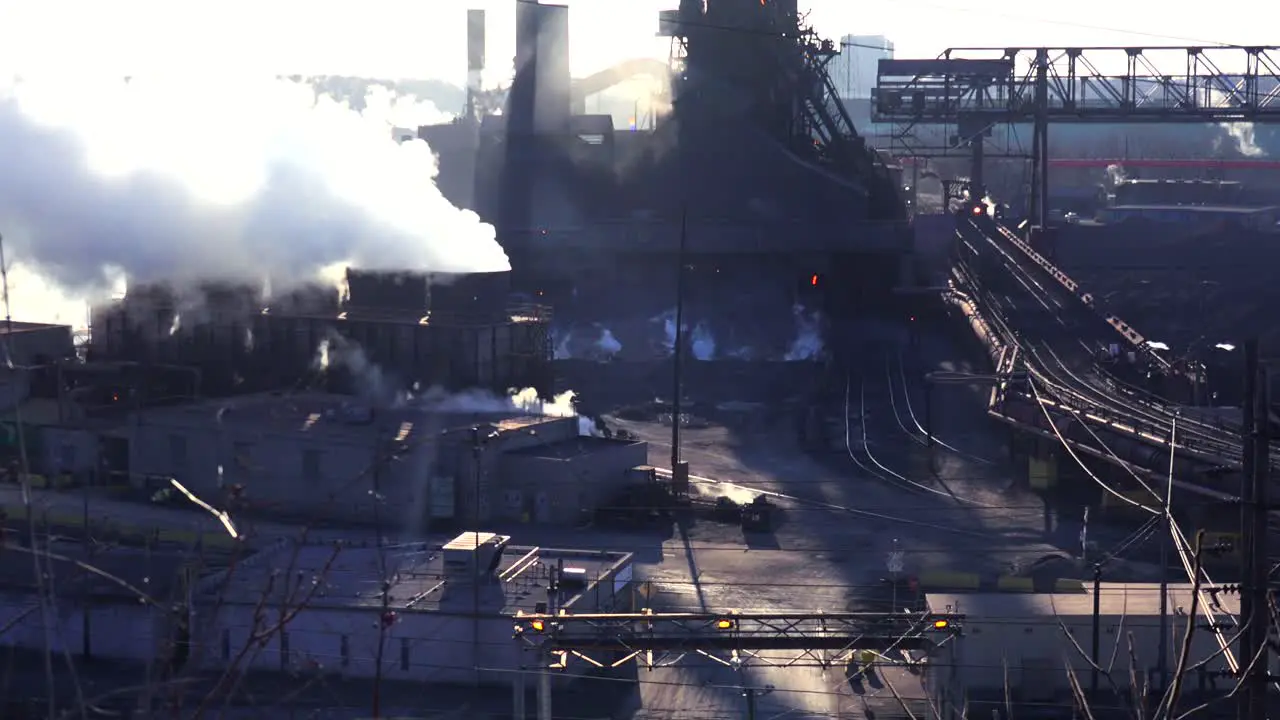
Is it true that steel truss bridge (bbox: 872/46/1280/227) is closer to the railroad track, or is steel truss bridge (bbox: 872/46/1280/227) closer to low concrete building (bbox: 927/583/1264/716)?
the railroad track

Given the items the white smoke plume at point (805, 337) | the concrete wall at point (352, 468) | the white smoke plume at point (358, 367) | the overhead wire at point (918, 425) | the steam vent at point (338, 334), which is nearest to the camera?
the concrete wall at point (352, 468)

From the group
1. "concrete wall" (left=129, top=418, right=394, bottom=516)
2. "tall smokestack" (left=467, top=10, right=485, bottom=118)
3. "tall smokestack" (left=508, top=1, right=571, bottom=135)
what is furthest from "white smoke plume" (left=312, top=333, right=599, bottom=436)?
"tall smokestack" (left=467, top=10, right=485, bottom=118)

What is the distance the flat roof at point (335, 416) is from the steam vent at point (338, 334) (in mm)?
919

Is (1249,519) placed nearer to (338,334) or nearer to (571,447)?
(571,447)

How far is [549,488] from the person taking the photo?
1981 cm

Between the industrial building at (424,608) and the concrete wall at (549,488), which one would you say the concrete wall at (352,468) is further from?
the industrial building at (424,608)

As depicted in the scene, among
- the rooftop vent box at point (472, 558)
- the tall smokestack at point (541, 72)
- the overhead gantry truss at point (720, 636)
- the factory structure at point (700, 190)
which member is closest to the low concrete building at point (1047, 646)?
the overhead gantry truss at point (720, 636)

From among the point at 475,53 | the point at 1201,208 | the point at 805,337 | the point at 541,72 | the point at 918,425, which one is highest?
the point at 475,53

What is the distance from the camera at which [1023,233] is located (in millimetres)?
45469

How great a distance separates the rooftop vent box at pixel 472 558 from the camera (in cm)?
1460

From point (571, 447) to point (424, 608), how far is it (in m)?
7.33

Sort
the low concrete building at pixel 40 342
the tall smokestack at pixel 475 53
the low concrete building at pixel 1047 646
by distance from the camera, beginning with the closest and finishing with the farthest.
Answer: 1. the low concrete building at pixel 1047 646
2. the low concrete building at pixel 40 342
3. the tall smokestack at pixel 475 53

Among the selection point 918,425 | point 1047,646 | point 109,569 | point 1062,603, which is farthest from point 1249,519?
point 918,425

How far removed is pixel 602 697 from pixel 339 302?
13.4m
